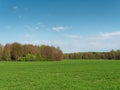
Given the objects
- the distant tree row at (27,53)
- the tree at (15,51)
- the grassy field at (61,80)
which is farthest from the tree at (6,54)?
the grassy field at (61,80)

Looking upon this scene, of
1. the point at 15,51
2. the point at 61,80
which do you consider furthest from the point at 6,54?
the point at 61,80

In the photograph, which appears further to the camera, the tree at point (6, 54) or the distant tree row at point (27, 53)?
the tree at point (6, 54)

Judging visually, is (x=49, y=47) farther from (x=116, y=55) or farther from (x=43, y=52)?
(x=116, y=55)

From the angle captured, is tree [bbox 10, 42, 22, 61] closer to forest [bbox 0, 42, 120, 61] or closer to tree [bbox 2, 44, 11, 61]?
forest [bbox 0, 42, 120, 61]

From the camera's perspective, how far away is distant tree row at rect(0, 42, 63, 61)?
140 metres

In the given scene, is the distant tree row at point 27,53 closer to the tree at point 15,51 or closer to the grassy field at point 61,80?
the tree at point 15,51

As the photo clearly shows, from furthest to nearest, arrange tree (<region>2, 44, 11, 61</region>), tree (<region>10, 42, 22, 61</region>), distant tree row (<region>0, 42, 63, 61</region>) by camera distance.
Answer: tree (<region>2, 44, 11, 61</region>) → tree (<region>10, 42, 22, 61</region>) → distant tree row (<region>0, 42, 63, 61</region>)

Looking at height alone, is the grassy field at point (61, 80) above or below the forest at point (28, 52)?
below

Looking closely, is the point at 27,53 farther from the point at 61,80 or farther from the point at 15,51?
the point at 61,80

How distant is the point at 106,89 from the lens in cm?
1642

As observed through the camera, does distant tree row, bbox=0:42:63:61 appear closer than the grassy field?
No

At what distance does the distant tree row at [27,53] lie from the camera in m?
140

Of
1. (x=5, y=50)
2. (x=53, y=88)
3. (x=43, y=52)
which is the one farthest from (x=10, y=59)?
(x=53, y=88)

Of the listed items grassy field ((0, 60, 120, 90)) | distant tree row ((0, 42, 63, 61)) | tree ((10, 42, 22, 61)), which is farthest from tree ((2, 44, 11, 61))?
grassy field ((0, 60, 120, 90))
